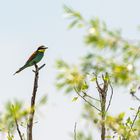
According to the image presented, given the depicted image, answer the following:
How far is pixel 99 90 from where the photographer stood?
1162 cm

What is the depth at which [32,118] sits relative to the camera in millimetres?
9875

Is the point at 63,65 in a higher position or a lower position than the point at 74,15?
lower

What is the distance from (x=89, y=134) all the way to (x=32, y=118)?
108 inches

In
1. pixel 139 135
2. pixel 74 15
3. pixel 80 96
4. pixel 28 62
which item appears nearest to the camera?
pixel 74 15

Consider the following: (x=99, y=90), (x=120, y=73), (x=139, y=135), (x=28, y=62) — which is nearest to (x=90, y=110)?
(x=99, y=90)

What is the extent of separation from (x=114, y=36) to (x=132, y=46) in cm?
27

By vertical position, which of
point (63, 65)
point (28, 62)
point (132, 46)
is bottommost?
point (63, 65)

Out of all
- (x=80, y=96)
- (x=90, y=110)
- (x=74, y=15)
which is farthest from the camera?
(x=80, y=96)

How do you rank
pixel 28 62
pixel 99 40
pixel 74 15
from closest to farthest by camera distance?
pixel 99 40
pixel 74 15
pixel 28 62

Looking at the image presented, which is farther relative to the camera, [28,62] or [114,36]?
[28,62]

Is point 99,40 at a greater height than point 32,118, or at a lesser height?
greater

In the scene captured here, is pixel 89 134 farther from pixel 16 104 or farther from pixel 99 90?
pixel 16 104

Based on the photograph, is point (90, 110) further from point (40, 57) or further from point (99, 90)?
point (40, 57)

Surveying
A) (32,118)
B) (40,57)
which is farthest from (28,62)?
(32,118)
